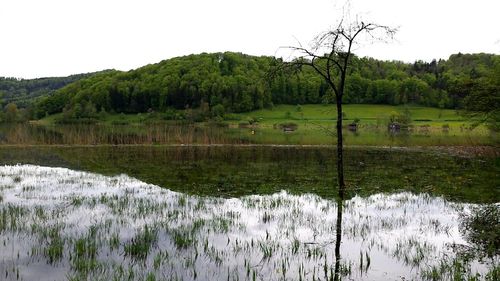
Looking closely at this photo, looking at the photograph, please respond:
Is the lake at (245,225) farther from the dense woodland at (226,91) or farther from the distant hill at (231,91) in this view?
the distant hill at (231,91)

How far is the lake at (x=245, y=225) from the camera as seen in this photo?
30.1ft

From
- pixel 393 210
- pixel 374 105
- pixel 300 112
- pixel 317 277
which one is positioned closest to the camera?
pixel 317 277

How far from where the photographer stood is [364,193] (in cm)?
1902

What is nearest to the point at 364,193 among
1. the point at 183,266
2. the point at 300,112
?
the point at 183,266

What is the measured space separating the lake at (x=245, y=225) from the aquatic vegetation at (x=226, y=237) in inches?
1.6

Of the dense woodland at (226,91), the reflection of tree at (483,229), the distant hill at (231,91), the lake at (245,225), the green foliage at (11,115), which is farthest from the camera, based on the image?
the distant hill at (231,91)

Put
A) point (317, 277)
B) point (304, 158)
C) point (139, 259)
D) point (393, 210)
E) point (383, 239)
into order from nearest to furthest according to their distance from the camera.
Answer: point (317, 277)
point (139, 259)
point (383, 239)
point (393, 210)
point (304, 158)

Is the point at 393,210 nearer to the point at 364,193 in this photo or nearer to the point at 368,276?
the point at 364,193

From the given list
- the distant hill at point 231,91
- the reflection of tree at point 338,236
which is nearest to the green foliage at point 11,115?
the distant hill at point 231,91

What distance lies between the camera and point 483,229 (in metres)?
12.5

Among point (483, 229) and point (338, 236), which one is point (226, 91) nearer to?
point (483, 229)

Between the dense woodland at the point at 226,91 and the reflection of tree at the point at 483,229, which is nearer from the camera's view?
the reflection of tree at the point at 483,229

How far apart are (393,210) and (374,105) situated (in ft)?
485

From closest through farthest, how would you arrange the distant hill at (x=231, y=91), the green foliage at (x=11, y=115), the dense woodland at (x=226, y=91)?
the green foliage at (x=11, y=115) < the dense woodland at (x=226, y=91) < the distant hill at (x=231, y=91)
